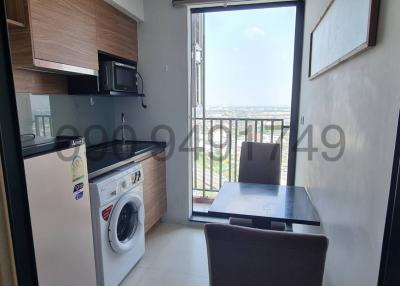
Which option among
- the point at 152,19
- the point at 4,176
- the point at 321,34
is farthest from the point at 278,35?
the point at 4,176

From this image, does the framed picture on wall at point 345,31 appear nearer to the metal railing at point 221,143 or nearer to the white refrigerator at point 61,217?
the white refrigerator at point 61,217

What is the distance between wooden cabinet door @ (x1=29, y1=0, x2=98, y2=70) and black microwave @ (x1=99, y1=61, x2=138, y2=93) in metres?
0.15

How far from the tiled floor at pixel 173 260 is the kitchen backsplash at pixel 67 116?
47.1 inches

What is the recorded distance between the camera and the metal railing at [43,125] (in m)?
1.84

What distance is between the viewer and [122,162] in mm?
1963

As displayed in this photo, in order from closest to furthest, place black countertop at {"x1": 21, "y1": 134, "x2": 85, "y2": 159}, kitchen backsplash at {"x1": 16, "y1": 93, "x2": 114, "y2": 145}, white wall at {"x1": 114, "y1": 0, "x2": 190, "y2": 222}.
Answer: black countertop at {"x1": 21, "y1": 134, "x2": 85, "y2": 159} < kitchen backsplash at {"x1": 16, "y1": 93, "x2": 114, "y2": 145} < white wall at {"x1": 114, "y1": 0, "x2": 190, "y2": 222}

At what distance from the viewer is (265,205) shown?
1.58m

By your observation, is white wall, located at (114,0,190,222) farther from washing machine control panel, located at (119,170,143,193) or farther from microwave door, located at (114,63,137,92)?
washing machine control panel, located at (119,170,143,193)

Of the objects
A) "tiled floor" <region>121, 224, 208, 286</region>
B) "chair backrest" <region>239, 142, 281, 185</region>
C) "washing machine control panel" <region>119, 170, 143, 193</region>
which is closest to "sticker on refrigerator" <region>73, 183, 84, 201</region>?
"washing machine control panel" <region>119, 170, 143, 193</region>

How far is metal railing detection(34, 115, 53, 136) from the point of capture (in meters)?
1.84

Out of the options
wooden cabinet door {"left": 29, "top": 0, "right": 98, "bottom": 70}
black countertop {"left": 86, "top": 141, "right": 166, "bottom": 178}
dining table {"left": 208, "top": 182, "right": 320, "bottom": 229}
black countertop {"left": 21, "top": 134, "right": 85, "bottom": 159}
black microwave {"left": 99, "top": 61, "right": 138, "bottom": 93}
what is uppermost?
wooden cabinet door {"left": 29, "top": 0, "right": 98, "bottom": 70}

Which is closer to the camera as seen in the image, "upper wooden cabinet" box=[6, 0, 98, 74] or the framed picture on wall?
the framed picture on wall

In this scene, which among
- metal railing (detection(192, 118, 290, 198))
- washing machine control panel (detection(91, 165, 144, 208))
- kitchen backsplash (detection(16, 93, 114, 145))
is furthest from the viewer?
metal railing (detection(192, 118, 290, 198))

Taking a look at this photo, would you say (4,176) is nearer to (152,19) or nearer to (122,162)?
(122,162)
